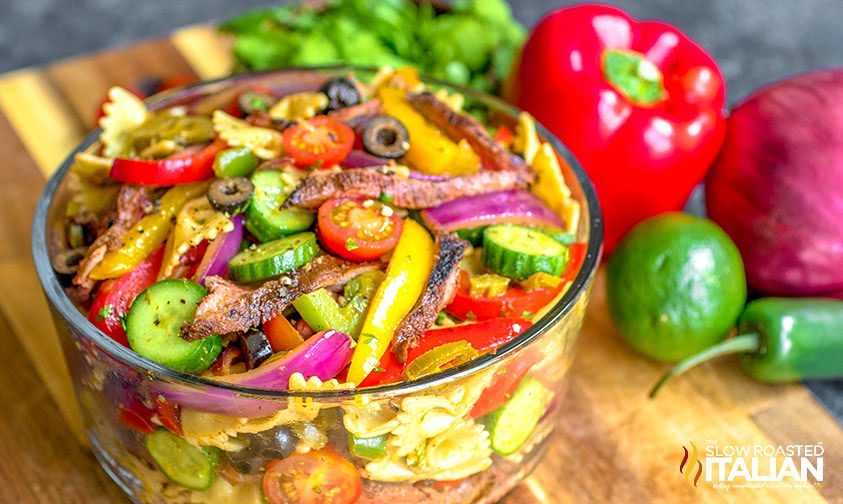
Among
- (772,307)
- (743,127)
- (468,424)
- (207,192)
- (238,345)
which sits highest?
(207,192)

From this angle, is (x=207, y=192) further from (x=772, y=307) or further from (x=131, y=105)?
(x=772, y=307)

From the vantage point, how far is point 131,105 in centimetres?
305

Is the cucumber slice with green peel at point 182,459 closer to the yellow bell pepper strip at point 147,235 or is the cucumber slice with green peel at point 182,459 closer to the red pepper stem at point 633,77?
the yellow bell pepper strip at point 147,235

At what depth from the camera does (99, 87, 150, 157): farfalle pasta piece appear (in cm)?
298

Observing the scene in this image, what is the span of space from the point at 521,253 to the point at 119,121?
1.32m

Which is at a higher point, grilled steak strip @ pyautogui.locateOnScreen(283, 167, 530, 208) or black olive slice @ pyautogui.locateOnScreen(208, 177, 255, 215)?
black olive slice @ pyautogui.locateOnScreen(208, 177, 255, 215)

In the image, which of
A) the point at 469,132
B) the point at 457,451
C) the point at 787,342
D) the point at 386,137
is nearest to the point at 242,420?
the point at 457,451

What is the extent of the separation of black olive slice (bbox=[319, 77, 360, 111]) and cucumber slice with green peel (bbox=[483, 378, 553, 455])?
1.01m

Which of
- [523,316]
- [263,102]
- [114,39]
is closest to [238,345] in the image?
[523,316]

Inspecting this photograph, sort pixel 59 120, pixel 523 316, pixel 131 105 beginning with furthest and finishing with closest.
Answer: pixel 59 120 → pixel 131 105 → pixel 523 316

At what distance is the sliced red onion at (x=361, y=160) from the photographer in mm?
2738

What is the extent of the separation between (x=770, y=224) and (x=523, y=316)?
52.1 inches

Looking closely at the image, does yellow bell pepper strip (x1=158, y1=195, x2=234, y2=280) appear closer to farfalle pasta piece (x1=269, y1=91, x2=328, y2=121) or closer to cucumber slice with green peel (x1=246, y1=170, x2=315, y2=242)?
cucumber slice with green peel (x1=246, y1=170, x2=315, y2=242)

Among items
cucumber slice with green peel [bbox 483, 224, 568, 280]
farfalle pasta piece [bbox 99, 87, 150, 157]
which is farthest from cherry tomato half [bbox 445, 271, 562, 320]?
farfalle pasta piece [bbox 99, 87, 150, 157]
